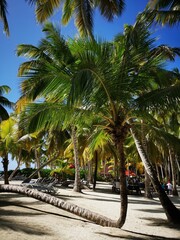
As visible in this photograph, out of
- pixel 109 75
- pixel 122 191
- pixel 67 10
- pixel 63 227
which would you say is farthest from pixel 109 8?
pixel 63 227

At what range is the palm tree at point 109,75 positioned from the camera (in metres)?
7.60

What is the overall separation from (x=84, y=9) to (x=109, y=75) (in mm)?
7392

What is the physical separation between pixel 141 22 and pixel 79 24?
6.27 m

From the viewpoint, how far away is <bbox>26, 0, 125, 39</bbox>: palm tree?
43.9ft

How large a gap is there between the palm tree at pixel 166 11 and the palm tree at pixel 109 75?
594 cm

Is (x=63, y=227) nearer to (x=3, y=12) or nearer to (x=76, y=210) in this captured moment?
(x=76, y=210)

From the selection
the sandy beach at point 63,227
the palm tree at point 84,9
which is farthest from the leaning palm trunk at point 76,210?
the palm tree at point 84,9

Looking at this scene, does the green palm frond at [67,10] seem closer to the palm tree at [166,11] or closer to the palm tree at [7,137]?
the palm tree at [166,11]

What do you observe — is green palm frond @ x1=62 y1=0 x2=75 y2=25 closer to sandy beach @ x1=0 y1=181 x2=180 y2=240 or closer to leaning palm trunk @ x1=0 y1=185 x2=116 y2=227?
leaning palm trunk @ x1=0 y1=185 x2=116 y2=227

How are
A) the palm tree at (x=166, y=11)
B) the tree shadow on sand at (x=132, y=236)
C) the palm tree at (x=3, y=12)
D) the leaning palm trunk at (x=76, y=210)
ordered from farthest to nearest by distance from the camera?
the palm tree at (x=166, y=11), the palm tree at (x=3, y=12), the leaning palm trunk at (x=76, y=210), the tree shadow on sand at (x=132, y=236)

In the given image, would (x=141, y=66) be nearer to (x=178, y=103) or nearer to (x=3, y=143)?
(x=178, y=103)

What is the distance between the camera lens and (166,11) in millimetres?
13211

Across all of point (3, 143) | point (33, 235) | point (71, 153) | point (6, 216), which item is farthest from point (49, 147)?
point (33, 235)

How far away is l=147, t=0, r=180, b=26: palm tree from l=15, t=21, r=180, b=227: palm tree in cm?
594
